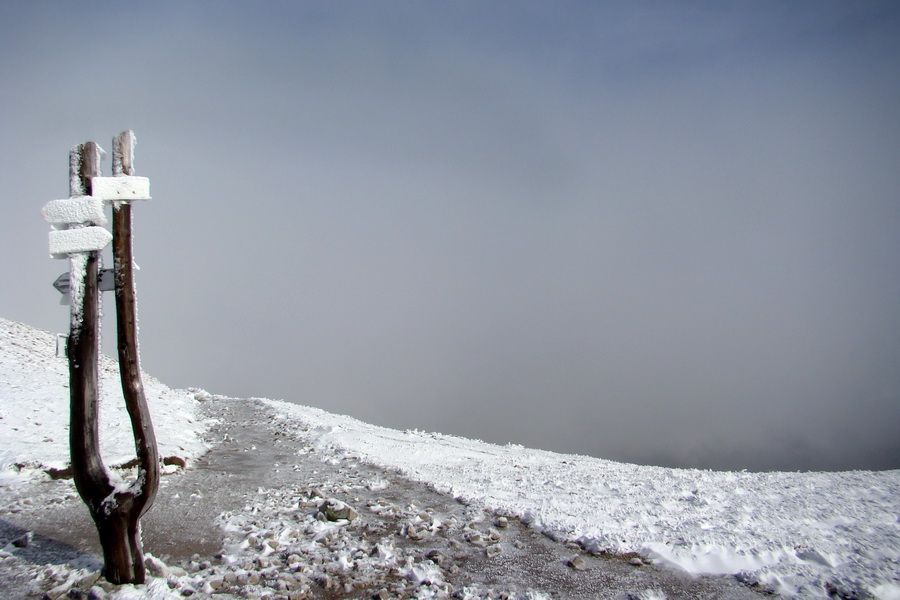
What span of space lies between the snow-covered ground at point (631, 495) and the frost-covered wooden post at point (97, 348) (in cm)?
317

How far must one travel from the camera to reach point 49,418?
1413 cm

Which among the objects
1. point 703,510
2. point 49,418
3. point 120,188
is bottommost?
point 703,510

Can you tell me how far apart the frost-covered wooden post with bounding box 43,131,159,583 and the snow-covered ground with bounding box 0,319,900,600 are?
10.4ft

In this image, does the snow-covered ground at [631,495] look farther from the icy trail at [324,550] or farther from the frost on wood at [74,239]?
the frost on wood at [74,239]

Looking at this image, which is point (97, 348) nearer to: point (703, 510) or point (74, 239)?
point (74, 239)

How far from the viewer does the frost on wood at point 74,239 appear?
6.59 metres

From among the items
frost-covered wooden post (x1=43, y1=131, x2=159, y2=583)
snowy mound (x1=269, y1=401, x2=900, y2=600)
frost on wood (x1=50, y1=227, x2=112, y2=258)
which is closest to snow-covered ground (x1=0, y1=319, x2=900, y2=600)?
snowy mound (x1=269, y1=401, x2=900, y2=600)

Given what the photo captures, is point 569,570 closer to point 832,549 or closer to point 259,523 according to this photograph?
point 832,549

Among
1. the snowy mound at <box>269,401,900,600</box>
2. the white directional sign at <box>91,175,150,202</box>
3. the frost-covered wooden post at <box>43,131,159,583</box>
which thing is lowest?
the snowy mound at <box>269,401,900,600</box>

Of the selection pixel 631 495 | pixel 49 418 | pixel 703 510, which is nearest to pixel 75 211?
pixel 49 418

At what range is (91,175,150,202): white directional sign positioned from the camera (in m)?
6.71

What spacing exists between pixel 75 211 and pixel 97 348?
68.9 inches

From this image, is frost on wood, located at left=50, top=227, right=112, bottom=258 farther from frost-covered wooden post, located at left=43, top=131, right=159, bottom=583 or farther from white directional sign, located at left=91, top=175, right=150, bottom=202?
white directional sign, located at left=91, top=175, right=150, bottom=202

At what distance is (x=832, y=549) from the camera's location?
842 centimetres
